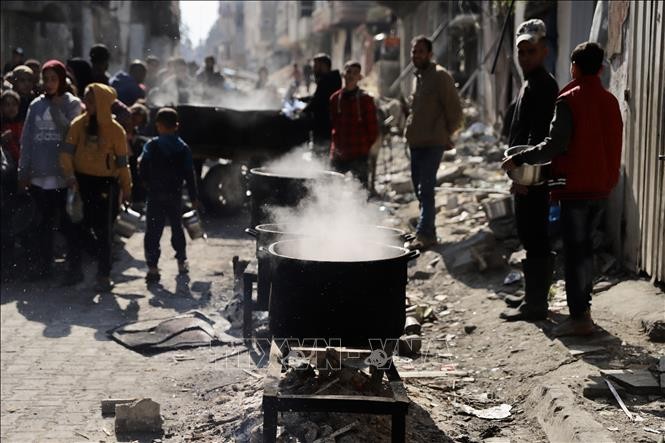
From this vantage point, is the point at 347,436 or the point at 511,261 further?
the point at 511,261

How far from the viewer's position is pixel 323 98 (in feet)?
38.0

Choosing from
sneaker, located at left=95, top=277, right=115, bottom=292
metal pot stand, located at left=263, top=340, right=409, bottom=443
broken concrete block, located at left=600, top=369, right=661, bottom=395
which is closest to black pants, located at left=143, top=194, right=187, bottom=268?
sneaker, located at left=95, top=277, right=115, bottom=292

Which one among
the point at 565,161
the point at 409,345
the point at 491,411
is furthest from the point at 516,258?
the point at 491,411

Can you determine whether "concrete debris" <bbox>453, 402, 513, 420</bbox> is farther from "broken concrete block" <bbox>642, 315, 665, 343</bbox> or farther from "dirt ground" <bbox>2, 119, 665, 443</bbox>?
"broken concrete block" <bbox>642, 315, 665, 343</bbox>

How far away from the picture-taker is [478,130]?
18.2 meters

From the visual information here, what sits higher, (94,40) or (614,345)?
(94,40)

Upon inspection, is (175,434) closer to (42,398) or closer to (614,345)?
(42,398)

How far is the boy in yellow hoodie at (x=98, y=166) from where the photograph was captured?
27.7 feet

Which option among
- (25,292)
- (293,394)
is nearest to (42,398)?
(293,394)

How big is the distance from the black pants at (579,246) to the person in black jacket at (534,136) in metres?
0.51

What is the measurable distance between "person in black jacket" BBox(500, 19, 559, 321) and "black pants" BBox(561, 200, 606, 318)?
51 centimetres

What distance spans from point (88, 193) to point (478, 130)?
1111 centimetres

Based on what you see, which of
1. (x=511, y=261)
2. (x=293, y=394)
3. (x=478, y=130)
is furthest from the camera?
(x=478, y=130)

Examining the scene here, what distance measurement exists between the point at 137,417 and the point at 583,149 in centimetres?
333
